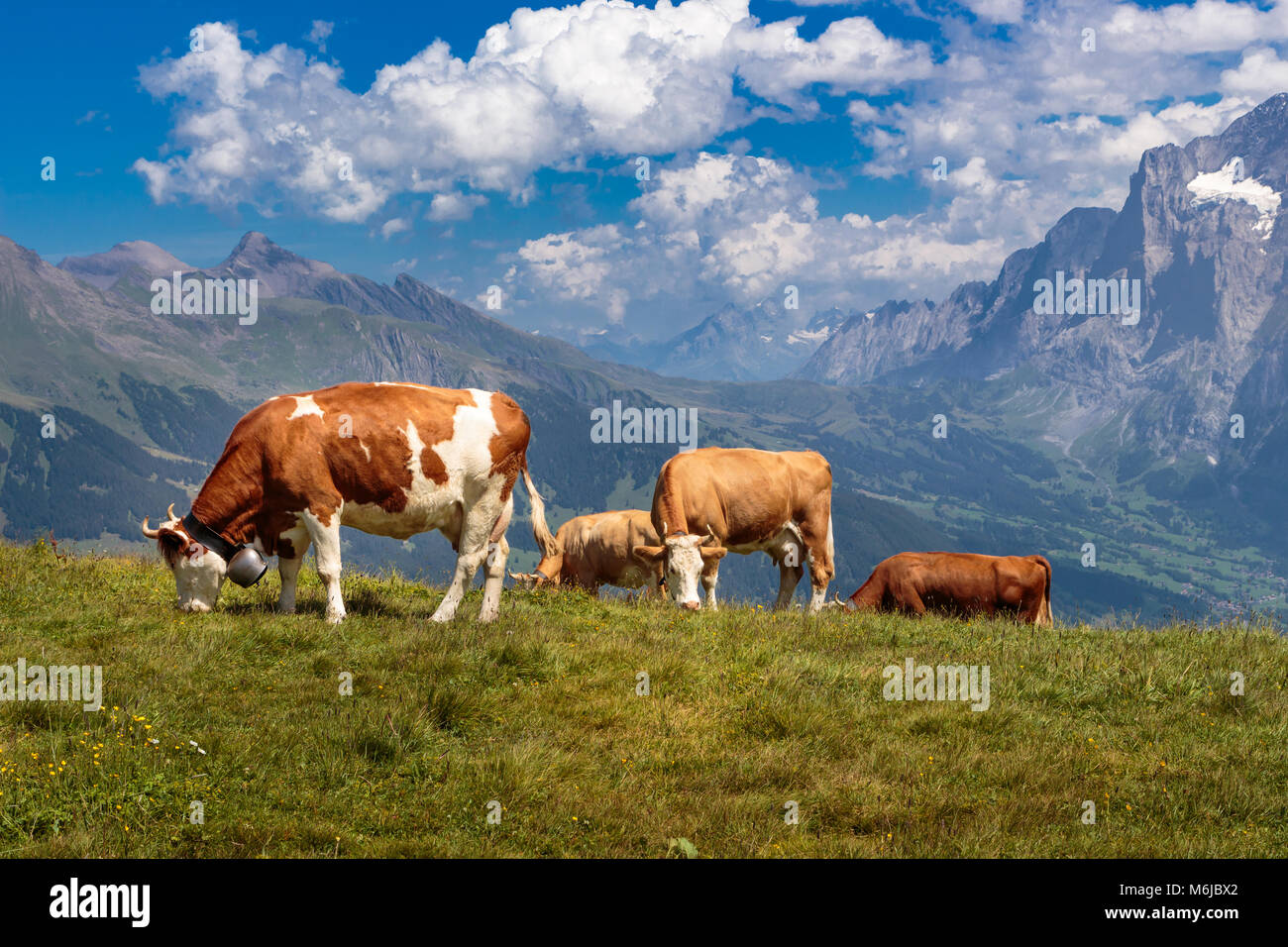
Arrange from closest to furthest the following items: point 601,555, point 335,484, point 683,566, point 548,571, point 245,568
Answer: point 245,568 < point 335,484 < point 683,566 < point 548,571 < point 601,555

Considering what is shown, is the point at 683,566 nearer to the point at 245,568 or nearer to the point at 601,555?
the point at 245,568

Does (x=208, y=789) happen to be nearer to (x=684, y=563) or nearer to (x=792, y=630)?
(x=792, y=630)

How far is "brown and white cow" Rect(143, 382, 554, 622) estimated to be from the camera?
42.6 feet

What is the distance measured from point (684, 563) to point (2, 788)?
40.4 ft

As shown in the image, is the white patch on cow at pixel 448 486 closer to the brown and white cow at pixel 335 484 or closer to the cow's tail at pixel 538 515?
the brown and white cow at pixel 335 484

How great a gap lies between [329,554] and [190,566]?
76.6 inches

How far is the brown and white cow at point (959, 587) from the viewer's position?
19.4 metres

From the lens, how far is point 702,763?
27.5 ft

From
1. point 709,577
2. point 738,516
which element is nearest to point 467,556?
point 709,577

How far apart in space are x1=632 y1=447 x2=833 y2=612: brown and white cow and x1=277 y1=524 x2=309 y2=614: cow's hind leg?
6.76 meters

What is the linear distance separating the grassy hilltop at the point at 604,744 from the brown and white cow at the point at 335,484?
0.93 m

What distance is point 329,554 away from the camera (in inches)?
510

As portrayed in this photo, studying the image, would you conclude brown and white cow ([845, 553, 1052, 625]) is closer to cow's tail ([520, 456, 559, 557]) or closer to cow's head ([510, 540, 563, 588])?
cow's tail ([520, 456, 559, 557])
